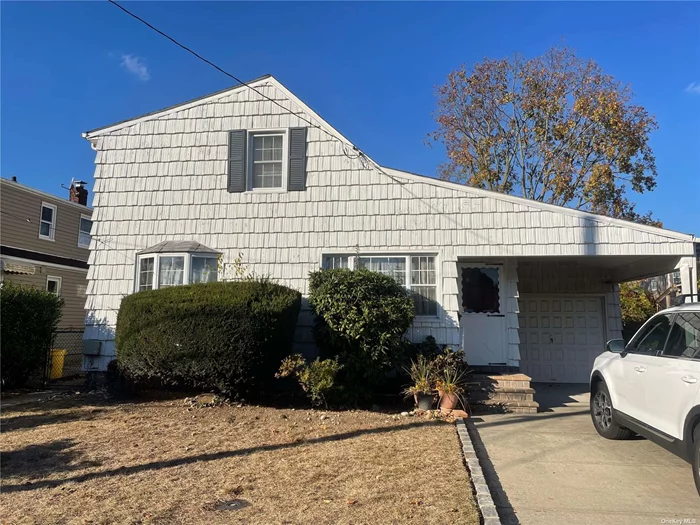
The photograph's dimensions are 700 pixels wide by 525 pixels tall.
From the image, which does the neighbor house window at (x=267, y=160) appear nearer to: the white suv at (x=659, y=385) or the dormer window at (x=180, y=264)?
the dormer window at (x=180, y=264)

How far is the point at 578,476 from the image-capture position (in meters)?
4.82

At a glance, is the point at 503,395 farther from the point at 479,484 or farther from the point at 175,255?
the point at 175,255

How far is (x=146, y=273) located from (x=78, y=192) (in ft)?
43.4

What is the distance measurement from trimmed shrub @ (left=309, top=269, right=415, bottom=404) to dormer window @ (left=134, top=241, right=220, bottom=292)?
262 centimetres

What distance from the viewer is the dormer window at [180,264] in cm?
922

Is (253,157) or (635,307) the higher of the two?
(253,157)

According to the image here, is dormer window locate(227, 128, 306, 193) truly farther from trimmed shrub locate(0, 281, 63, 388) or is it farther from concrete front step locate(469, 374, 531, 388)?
concrete front step locate(469, 374, 531, 388)

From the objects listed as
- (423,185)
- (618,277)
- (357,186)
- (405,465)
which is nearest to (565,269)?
(618,277)

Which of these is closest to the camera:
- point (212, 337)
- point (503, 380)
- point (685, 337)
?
point (685, 337)

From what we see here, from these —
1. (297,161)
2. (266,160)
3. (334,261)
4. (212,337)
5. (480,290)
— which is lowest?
(212,337)

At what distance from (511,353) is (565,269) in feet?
9.80

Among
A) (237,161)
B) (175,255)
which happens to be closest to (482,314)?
(237,161)

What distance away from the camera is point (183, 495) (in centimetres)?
408

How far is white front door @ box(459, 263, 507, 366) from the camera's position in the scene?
9.33 meters
